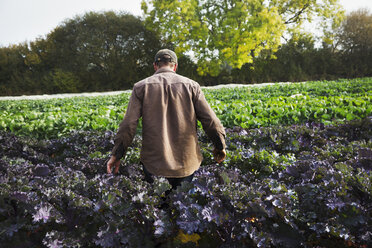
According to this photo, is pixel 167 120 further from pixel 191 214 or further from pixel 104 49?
pixel 104 49

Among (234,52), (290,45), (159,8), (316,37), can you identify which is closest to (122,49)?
(159,8)

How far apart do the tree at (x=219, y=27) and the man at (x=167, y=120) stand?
22.8m

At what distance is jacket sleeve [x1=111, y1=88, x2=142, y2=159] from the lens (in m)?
2.42

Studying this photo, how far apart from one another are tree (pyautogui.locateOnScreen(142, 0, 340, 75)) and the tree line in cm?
111

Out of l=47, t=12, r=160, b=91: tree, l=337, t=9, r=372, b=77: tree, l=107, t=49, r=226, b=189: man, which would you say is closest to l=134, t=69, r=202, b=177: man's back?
l=107, t=49, r=226, b=189: man

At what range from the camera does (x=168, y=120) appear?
2.59 m

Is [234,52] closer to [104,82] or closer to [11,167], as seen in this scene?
[104,82]

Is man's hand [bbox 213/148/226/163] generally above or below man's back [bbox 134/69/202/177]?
below

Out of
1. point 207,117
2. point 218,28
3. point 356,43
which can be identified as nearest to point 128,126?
point 207,117

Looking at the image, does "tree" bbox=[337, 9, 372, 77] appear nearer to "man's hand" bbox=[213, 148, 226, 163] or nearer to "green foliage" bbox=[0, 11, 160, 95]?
"green foliage" bbox=[0, 11, 160, 95]

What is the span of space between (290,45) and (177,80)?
33.6 m

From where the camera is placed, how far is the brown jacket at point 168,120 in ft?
8.19

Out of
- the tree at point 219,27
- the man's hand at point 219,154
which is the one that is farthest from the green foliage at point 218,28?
the man's hand at point 219,154

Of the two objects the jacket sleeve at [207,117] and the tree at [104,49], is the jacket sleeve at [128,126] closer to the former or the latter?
the jacket sleeve at [207,117]
